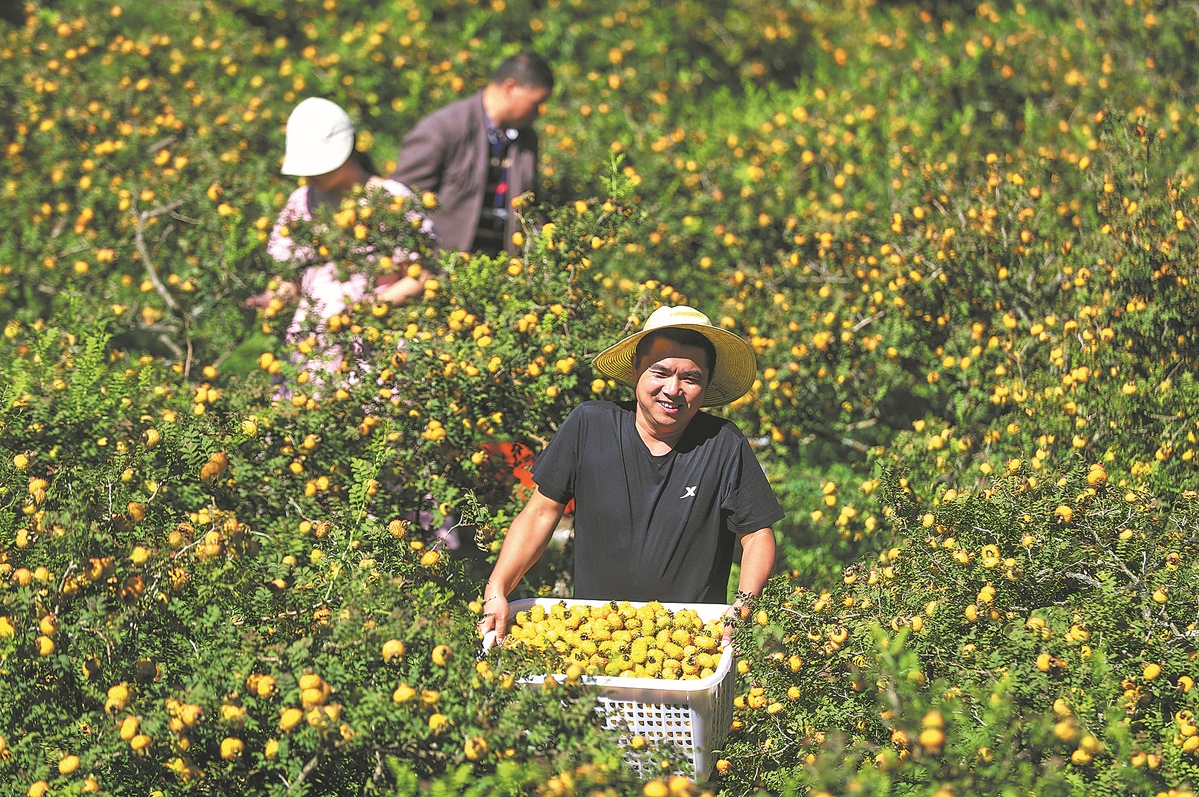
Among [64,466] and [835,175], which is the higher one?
[835,175]

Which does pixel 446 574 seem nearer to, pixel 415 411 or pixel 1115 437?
pixel 415 411

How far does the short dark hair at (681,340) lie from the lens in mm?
3381

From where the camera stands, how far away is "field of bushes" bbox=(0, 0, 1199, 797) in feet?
8.68

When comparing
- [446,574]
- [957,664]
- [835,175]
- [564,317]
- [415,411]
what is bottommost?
[957,664]

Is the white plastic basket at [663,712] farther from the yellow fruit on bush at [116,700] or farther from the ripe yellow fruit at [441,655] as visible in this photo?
the yellow fruit on bush at [116,700]

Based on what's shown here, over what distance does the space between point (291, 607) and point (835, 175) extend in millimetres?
4922

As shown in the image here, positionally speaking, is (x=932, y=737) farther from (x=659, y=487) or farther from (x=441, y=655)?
(x=659, y=487)

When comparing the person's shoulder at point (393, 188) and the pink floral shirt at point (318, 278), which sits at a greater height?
the person's shoulder at point (393, 188)

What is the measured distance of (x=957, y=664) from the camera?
2.94 metres

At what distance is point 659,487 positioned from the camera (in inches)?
134

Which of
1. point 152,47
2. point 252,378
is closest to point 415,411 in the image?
point 252,378

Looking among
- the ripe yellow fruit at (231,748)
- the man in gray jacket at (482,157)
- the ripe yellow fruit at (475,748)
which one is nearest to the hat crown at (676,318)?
the ripe yellow fruit at (475,748)

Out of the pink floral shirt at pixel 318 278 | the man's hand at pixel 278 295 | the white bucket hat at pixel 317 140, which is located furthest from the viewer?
the man's hand at pixel 278 295

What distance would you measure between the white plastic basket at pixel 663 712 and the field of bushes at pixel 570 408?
0.29 ft
